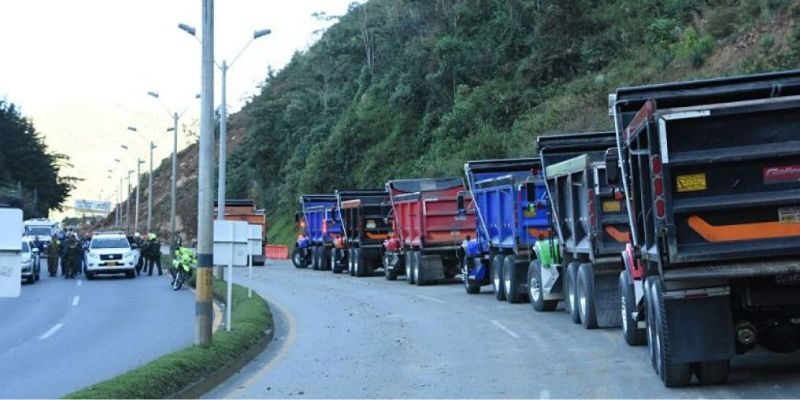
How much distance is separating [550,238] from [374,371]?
7069 mm

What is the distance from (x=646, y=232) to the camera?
10609 millimetres

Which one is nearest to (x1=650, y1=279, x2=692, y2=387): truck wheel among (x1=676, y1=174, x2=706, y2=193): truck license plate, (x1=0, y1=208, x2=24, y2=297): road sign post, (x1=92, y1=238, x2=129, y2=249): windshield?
(x1=676, y1=174, x2=706, y2=193): truck license plate

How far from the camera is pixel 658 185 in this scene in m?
9.56

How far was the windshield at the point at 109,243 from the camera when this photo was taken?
3755 centimetres

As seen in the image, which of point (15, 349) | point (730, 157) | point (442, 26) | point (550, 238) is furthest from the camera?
point (442, 26)

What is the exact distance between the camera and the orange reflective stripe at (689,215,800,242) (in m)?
9.57

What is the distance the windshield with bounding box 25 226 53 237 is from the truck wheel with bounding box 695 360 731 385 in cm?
4376

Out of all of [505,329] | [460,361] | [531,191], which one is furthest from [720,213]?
[531,191]

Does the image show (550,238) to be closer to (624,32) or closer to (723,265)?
(723,265)

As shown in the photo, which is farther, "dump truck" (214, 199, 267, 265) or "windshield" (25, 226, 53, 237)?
"windshield" (25, 226, 53, 237)

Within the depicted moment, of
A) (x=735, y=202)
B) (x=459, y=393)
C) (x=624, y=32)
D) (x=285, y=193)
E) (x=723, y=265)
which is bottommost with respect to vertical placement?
(x=459, y=393)

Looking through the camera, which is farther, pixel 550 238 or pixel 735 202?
pixel 550 238

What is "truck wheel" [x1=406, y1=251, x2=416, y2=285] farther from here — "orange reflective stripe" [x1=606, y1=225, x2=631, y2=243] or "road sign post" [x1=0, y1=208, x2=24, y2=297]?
"road sign post" [x1=0, y1=208, x2=24, y2=297]

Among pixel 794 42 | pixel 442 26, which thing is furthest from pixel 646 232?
pixel 442 26
